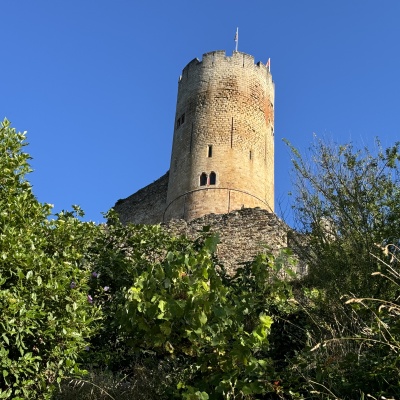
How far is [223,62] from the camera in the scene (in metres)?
22.0

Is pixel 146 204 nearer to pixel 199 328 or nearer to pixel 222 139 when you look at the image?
pixel 222 139

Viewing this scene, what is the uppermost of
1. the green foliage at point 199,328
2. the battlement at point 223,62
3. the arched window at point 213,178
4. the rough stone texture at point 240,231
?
the battlement at point 223,62

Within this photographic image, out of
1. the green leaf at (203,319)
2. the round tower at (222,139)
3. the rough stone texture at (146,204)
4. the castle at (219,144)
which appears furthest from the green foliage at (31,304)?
the rough stone texture at (146,204)

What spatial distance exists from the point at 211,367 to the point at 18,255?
169 centimetres

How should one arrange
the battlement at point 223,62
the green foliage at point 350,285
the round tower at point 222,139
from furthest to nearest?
the battlement at point 223,62
the round tower at point 222,139
the green foliage at point 350,285

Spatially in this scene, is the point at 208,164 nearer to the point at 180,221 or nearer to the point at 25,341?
the point at 180,221

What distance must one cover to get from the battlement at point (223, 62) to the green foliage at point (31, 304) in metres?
16.9

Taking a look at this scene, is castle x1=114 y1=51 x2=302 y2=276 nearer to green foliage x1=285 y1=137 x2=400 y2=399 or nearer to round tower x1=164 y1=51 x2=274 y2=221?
round tower x1=164 y1=51 x2=274 y2=221

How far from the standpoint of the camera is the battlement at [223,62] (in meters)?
22.1

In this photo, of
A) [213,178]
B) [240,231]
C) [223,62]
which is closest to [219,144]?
[213,178]

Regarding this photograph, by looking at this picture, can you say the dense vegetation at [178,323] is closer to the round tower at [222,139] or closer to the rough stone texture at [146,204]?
the round tower at [222,139]

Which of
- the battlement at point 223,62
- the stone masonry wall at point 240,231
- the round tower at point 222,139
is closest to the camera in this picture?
the stone masonry wall at point 240,231

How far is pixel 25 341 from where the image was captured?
15.9 ft

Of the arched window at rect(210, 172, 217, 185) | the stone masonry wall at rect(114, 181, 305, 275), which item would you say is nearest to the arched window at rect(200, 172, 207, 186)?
the arched window at rect(210, 172, 217, 185)
